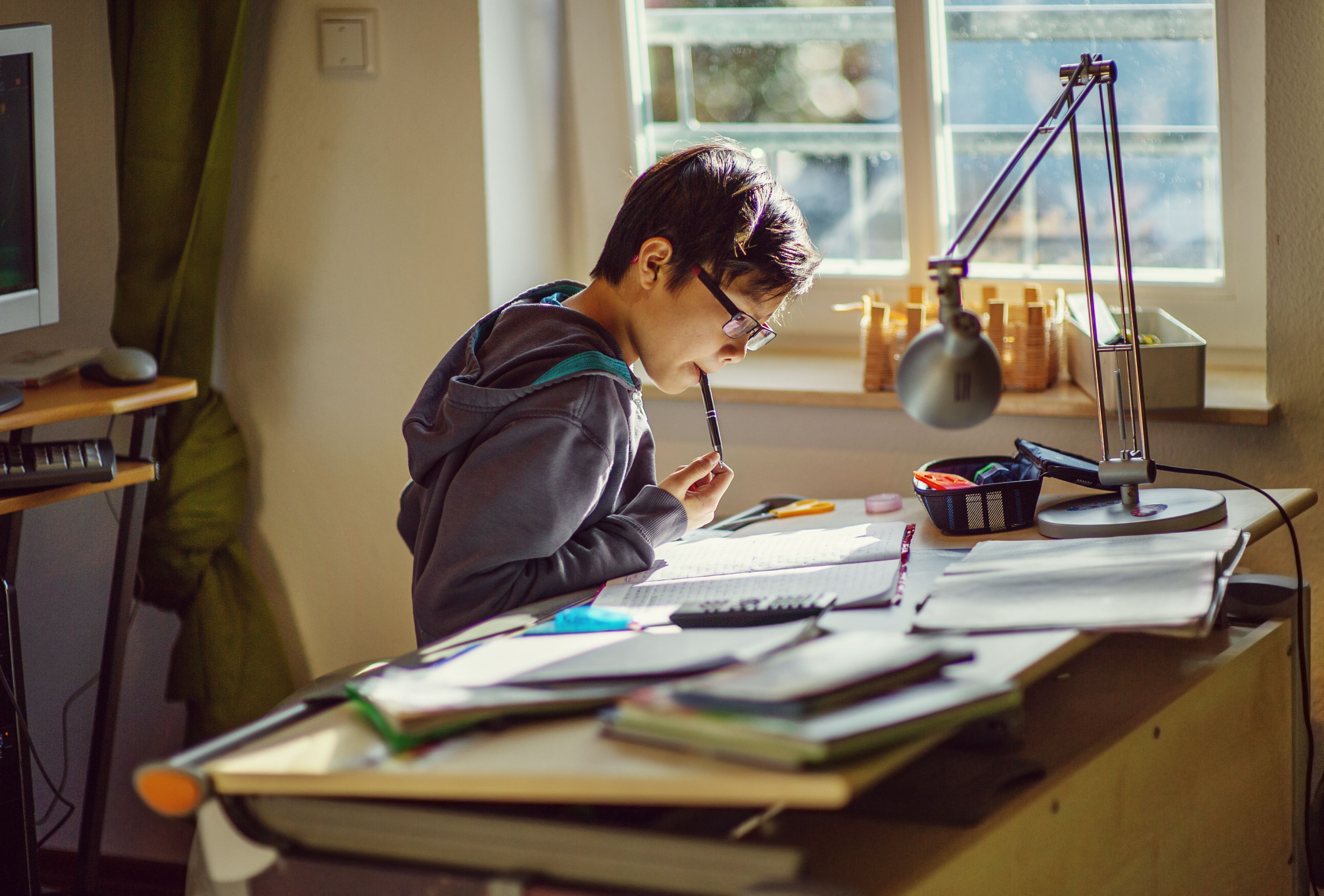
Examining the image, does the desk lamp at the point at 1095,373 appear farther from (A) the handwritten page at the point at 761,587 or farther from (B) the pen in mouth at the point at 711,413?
(B) the pen in mouth at the point at 711,413

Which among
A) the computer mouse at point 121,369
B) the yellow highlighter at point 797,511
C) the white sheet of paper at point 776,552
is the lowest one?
the yellow highlighter at point 797,511

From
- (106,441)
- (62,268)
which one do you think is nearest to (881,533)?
(106,441)

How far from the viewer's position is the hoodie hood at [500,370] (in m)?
1.38

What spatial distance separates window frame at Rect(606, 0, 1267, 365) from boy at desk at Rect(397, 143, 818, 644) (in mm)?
572

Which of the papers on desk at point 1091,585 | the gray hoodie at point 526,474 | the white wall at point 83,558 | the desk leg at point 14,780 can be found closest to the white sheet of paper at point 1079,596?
the papers on desk at point 1091,585

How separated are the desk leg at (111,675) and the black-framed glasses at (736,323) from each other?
3.07ft

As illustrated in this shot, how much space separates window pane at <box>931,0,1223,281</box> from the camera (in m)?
1.97

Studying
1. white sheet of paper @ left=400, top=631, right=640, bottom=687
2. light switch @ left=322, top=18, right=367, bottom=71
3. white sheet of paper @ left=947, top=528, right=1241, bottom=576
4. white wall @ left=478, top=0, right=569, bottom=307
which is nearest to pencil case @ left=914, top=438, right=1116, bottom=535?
white sheet of paper @ left=947, top=528, right=1241, bottom=576

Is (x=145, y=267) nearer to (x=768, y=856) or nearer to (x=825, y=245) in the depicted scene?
(x=825, y=245)

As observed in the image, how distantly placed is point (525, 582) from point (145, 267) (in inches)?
45.3

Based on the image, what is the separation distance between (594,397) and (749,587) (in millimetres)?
264

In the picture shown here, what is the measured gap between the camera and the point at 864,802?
1.03 meters

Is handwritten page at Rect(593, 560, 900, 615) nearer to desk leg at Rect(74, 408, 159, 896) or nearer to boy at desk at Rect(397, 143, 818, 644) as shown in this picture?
boy at desk at Rect(397, 143, 818, 644)

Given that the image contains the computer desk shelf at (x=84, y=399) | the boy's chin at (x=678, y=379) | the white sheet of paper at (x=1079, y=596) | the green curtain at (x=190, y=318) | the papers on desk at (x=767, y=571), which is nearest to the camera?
the white sheet of paper at (x=1079, y=596)
